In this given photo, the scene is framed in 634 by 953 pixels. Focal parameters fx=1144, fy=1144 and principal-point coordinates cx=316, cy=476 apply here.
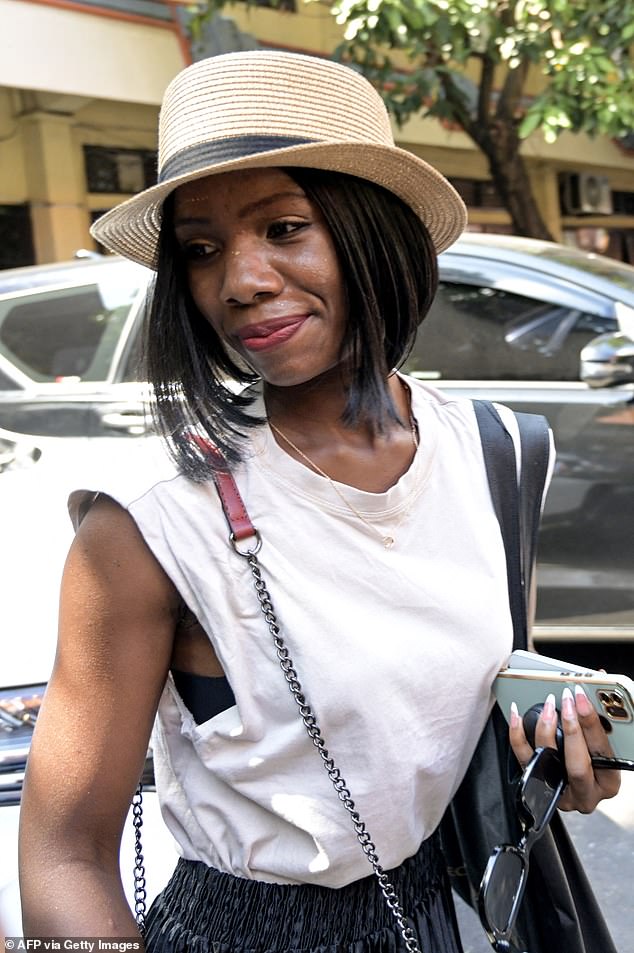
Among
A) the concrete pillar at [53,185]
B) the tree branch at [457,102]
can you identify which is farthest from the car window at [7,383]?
the concrete pillar at [53,185]

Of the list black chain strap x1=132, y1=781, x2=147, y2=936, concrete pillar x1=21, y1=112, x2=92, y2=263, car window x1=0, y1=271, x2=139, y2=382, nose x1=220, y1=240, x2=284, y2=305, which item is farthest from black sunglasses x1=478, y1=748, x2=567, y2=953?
concrete pillar x1=21, y1=112, x2=92, y2=263

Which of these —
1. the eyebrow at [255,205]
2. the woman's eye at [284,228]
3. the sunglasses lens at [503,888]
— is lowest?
the sunglasses lens at [503,888]

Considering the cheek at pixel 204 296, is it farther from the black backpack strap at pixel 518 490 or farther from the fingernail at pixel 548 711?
the fingernail at pixel 548 711

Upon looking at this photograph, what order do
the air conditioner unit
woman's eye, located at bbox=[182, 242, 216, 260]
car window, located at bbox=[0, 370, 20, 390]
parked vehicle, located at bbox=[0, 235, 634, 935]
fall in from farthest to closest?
the air conditioner unit < car window, located at bbox=[0, 370, 20, 390] < parked vehicle, located at bbox=[0, 235, 634, 935] < woman's eye, located at bbox=[182, 242, 216, 260]

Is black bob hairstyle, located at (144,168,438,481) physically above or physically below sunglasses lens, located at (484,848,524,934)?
above

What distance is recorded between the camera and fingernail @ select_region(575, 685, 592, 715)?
131 centimetres

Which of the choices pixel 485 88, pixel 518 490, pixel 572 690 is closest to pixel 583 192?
pixel 485 88

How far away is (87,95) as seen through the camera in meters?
8.45

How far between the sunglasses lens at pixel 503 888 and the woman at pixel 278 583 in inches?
4.9

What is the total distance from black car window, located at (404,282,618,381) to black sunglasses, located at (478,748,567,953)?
288cm

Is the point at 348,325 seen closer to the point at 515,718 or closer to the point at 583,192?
the point at 515,718

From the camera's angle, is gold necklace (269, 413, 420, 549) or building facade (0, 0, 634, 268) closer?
gold necklace (269, 413, 420, 549)

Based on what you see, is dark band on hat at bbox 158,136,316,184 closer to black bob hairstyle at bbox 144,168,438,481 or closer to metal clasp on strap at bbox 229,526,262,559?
black bob hairstyle at bbox 144,168,438,481

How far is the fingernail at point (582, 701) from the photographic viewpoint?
1.31m
